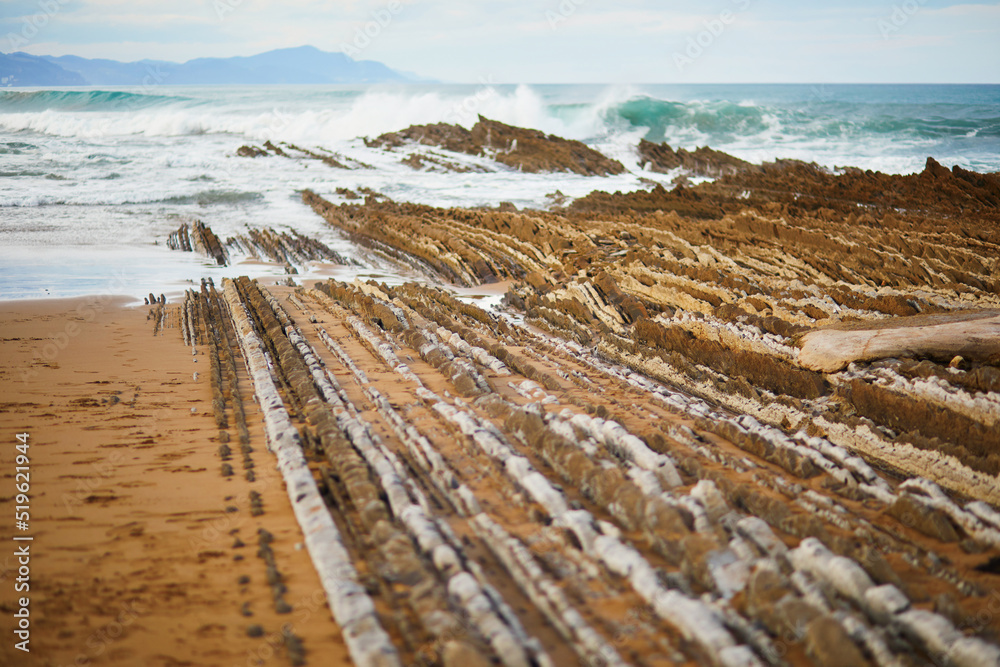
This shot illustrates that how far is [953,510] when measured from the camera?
3.52 metres

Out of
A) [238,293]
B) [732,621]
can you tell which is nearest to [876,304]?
[732,621]

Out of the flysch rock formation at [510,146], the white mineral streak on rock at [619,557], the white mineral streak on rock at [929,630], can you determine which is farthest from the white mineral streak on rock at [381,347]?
the flysch rock formation at [510,146]

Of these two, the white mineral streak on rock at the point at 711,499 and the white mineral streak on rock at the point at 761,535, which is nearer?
Answer: the white mineral streak on rock at the point at 761,535

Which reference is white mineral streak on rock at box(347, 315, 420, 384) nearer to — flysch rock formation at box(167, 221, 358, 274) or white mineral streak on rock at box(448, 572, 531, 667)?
white mineral streak on rock at box(448, 572, 531, 667)

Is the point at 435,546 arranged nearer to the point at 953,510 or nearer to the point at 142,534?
the point at 142,534

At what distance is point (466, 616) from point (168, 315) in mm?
7458

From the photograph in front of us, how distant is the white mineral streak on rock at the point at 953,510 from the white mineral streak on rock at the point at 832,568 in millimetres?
951

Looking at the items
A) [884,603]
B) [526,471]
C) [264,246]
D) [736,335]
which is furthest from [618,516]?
[264,246]

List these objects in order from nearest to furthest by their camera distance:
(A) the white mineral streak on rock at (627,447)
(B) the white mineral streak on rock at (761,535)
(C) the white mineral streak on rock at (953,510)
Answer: (B) the white mineral streak on rock at (761,535) → (C) the white mineral streak on rock at (953,510) → (A) the white mineral streak on rock at (627,447)

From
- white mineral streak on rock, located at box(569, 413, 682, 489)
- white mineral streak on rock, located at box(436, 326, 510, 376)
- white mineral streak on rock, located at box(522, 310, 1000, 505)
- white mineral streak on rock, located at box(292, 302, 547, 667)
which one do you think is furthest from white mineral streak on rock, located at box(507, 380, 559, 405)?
white mineral streak on rock, located at box(292, 302, 547, 667)

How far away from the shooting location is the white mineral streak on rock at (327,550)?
2.61 meters

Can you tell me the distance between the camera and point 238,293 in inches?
357

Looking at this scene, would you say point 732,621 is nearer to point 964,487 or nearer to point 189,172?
point 964,487

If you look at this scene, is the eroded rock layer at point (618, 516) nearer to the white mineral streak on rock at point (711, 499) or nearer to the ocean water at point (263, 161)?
the white mineral streak on rock at point (711, 499)
